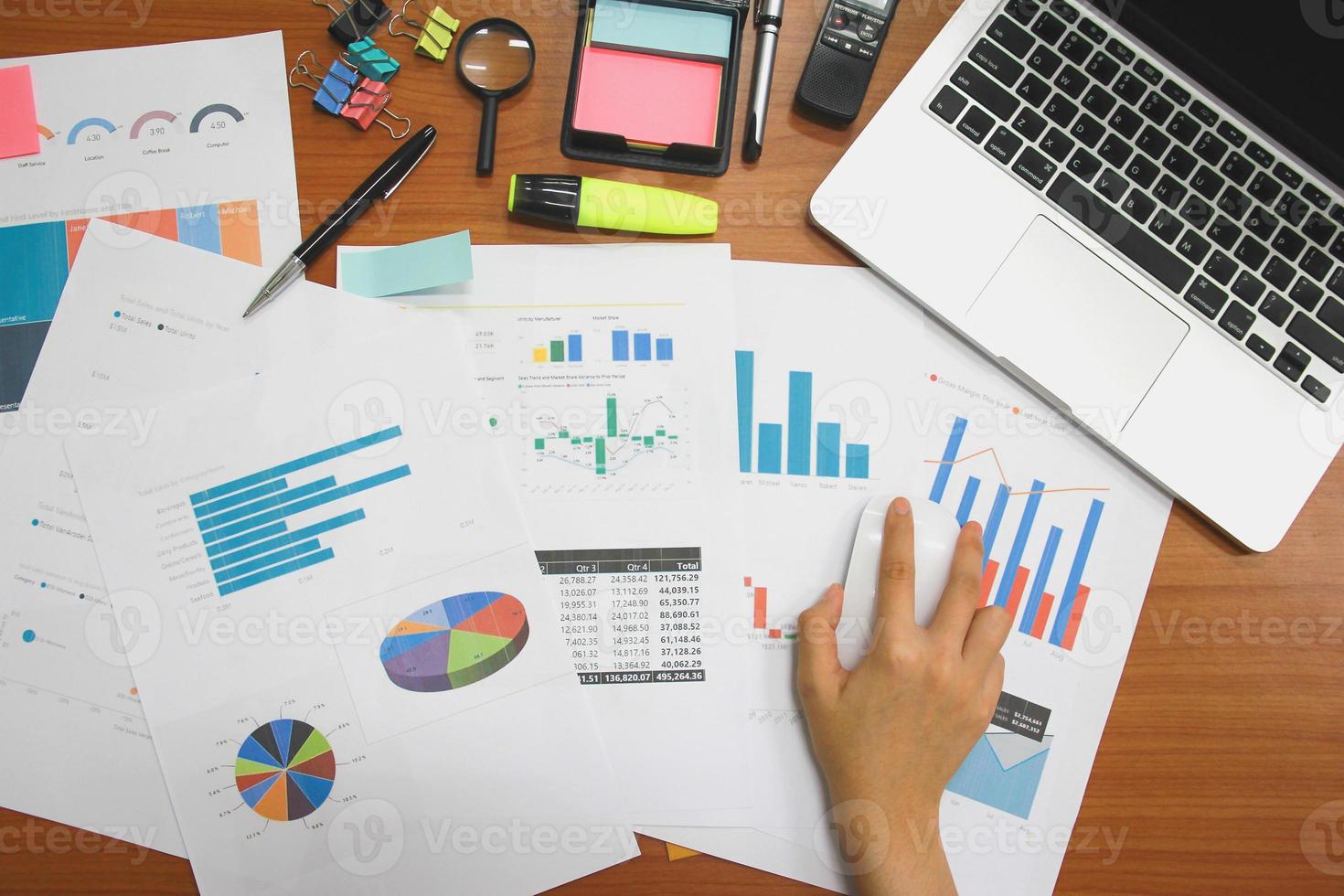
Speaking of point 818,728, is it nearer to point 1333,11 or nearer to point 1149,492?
point 1149,492

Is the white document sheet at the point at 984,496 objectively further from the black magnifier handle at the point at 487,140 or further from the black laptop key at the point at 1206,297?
the black magnifier handle at the point at 487,140

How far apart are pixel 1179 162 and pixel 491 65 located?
2.19 feet

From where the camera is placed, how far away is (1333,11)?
2.45ft

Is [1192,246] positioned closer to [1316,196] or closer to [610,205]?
[1316,196]

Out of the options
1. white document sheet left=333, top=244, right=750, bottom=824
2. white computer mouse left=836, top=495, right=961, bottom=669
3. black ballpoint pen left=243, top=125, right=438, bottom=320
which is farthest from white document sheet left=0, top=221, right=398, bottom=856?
white computer mouse left=836, top=495, right=961, bottom=669

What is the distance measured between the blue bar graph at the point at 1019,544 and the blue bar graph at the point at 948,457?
0.08 metres

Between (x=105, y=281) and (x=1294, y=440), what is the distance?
3.70 feet

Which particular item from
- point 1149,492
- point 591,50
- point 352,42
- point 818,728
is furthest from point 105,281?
point 1149,492

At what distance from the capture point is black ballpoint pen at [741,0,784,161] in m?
0.84

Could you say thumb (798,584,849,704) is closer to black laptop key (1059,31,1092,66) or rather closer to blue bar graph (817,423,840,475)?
blue bar graph (817,423,840,475)

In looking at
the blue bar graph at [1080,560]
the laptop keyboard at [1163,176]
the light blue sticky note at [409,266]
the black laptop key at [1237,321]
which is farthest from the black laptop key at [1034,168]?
the light blue sticky note at [409,266]

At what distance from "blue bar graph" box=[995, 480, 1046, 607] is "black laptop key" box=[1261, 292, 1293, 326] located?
0.25 meters

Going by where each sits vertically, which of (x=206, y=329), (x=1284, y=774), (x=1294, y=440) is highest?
(x=206, y=329)

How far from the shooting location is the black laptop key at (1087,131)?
32.2 inches
